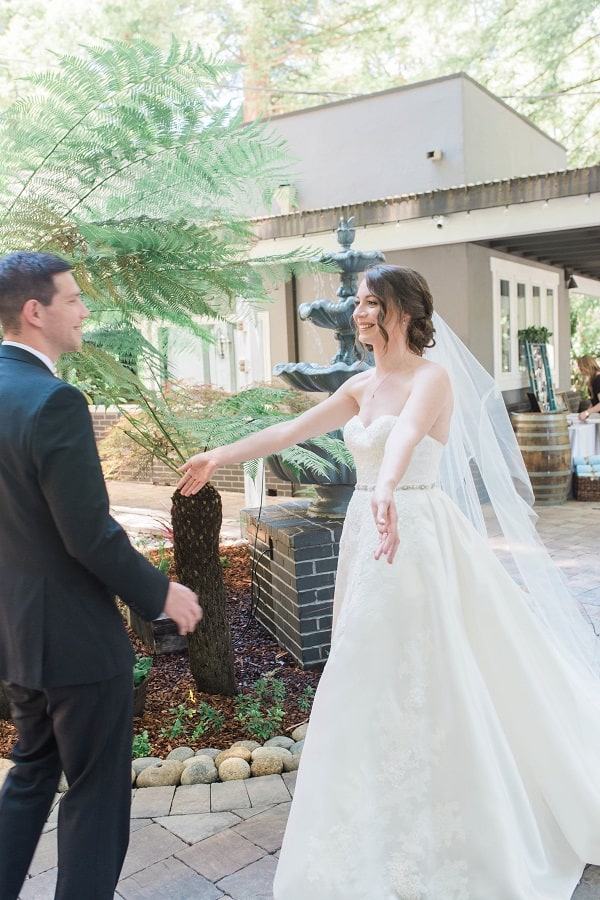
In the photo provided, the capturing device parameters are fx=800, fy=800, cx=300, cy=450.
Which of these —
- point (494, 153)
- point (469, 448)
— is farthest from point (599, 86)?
point (469, 448)

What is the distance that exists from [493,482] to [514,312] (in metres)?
7.58

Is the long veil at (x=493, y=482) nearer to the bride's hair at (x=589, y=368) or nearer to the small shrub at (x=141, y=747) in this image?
the small shrub at (x=141, y=747)

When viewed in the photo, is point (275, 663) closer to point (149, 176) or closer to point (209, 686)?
point (209, 686)

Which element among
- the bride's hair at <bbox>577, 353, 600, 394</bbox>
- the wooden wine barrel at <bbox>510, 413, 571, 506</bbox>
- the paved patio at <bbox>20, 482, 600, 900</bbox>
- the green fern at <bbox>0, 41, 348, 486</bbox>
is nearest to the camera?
the paved patio at <bbox>20, 482, 600, 900</bbox>

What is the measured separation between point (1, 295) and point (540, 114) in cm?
2099

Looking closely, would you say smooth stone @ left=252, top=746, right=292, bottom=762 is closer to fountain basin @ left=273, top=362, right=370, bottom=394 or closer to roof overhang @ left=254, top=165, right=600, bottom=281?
fountain basin @ left=273, top=362, right=370, bottom=394

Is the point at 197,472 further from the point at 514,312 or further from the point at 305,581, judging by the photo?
the point at 514,312

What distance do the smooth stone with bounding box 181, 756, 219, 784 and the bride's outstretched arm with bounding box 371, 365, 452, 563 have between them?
143 centimetres

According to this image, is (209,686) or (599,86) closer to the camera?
(209,686)

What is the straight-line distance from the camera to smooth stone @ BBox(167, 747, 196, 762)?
3.46m

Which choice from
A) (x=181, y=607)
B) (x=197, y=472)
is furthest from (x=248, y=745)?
(x=181, y=607)

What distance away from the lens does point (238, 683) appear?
4.30 metres

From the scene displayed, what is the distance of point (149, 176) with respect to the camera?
3264 mm

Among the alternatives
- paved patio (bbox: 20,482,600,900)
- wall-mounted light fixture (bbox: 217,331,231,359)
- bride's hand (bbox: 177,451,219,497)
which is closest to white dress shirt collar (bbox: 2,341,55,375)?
bride's hand (bbox: 177,451,219,497)
